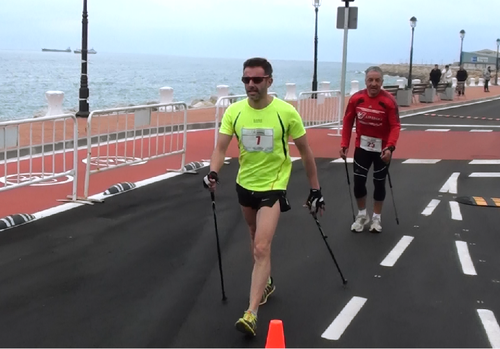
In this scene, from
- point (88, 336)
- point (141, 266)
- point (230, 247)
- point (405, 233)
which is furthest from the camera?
point (405, 233)

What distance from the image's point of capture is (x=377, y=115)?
7.40 metres

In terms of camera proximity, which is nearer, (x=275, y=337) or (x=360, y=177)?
(x=275, y=337)

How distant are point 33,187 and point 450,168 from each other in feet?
24.1

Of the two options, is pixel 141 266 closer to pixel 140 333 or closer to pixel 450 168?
pixel 140 333

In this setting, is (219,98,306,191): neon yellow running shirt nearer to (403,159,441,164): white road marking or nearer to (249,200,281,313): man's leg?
(249,200,281,313): man's leg

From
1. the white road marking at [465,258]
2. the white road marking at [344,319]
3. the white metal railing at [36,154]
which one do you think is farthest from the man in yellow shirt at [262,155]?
the white metal railing at [36,154]

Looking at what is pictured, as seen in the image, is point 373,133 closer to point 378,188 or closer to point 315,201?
point 378,188

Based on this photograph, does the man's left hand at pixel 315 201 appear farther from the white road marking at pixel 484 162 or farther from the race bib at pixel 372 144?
the white road marking at pixel 484 162

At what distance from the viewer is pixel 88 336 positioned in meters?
4.71

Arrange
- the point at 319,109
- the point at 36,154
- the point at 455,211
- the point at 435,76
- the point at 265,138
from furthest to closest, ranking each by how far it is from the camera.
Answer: the point at 435,76
the point at 319,109
the point at 36,154
the point at 455,211
the point at 265,138

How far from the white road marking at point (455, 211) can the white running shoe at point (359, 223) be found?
132 centimetres

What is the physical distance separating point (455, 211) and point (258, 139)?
186 inches

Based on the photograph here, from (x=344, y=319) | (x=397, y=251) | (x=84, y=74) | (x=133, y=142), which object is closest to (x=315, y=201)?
(x=344, y=319)

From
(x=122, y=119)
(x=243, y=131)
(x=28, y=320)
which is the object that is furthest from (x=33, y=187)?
(x=122, y=119)
